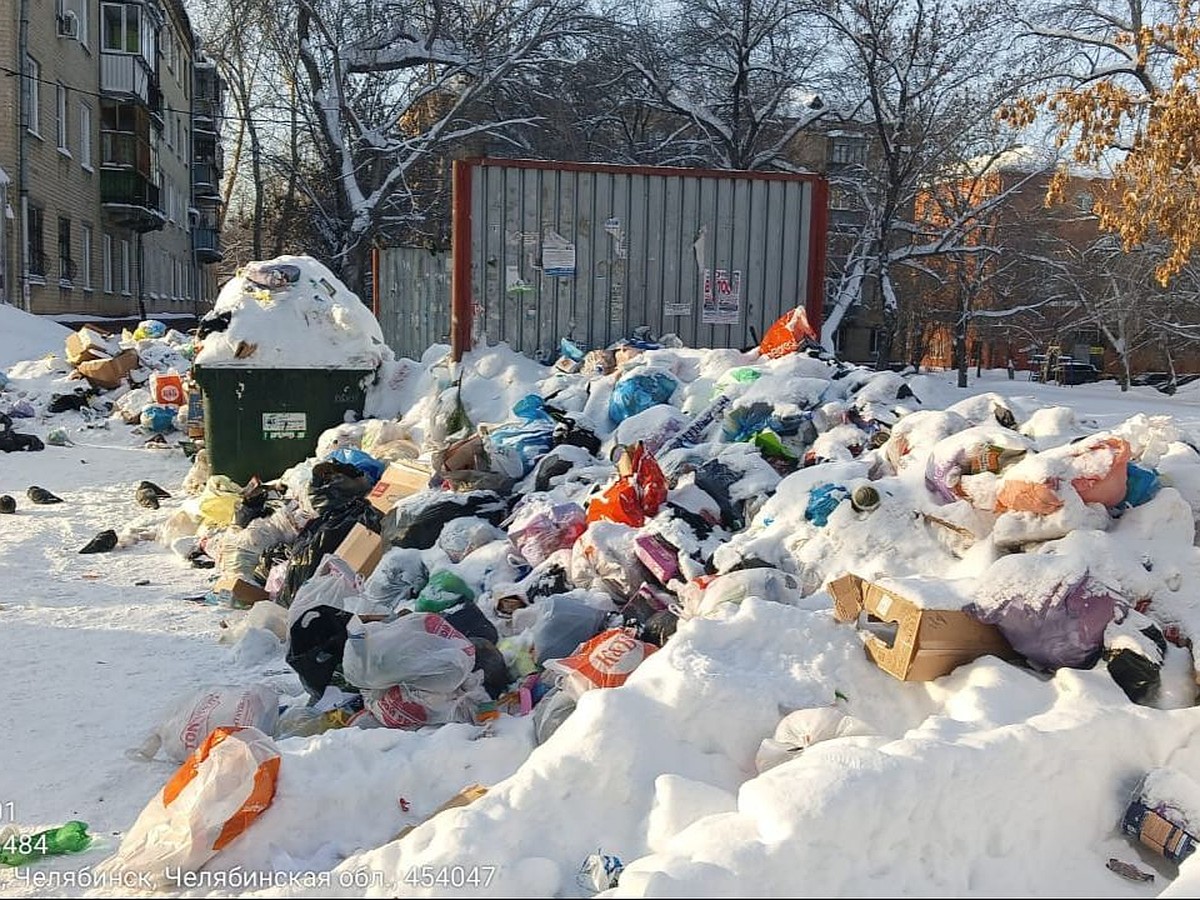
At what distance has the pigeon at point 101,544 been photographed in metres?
6.16

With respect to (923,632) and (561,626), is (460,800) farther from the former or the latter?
(923,632)

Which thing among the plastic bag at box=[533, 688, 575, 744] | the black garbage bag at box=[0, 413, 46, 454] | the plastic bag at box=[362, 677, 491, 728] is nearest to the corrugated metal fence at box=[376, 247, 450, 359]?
the black garbage bag at box=[0, 413, 46, 454]

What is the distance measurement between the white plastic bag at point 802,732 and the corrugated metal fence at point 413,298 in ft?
34.1

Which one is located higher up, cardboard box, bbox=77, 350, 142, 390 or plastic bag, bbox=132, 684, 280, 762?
cardboard box, bbox=77, 350, 142, 390

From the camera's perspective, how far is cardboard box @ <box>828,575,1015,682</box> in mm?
2984

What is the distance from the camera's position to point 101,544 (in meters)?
6.17

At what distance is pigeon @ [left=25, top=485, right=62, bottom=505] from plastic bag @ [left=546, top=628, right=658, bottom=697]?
5.61 metres

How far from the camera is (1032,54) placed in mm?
17656

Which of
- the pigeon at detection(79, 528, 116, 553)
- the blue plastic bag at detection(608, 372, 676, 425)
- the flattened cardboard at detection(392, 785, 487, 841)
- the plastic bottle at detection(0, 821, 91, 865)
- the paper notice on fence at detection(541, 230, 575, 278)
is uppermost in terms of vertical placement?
the paper notice on fence at detection(541, 230, 575, 278)

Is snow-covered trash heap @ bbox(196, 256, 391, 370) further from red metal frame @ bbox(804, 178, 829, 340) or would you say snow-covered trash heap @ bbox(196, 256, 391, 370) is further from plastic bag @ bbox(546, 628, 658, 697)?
plastic bag @ bbox(546, 628, 658, 697)

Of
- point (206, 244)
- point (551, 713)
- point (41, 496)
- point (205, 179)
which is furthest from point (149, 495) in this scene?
point (205, 179)

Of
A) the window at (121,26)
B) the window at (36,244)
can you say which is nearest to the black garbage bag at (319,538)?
the window at (36,244)

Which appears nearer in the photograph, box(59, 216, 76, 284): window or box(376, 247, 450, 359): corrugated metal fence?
box(376, 247, 450, 359): corrugated metal fence

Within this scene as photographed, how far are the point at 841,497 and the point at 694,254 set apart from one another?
176 inches
